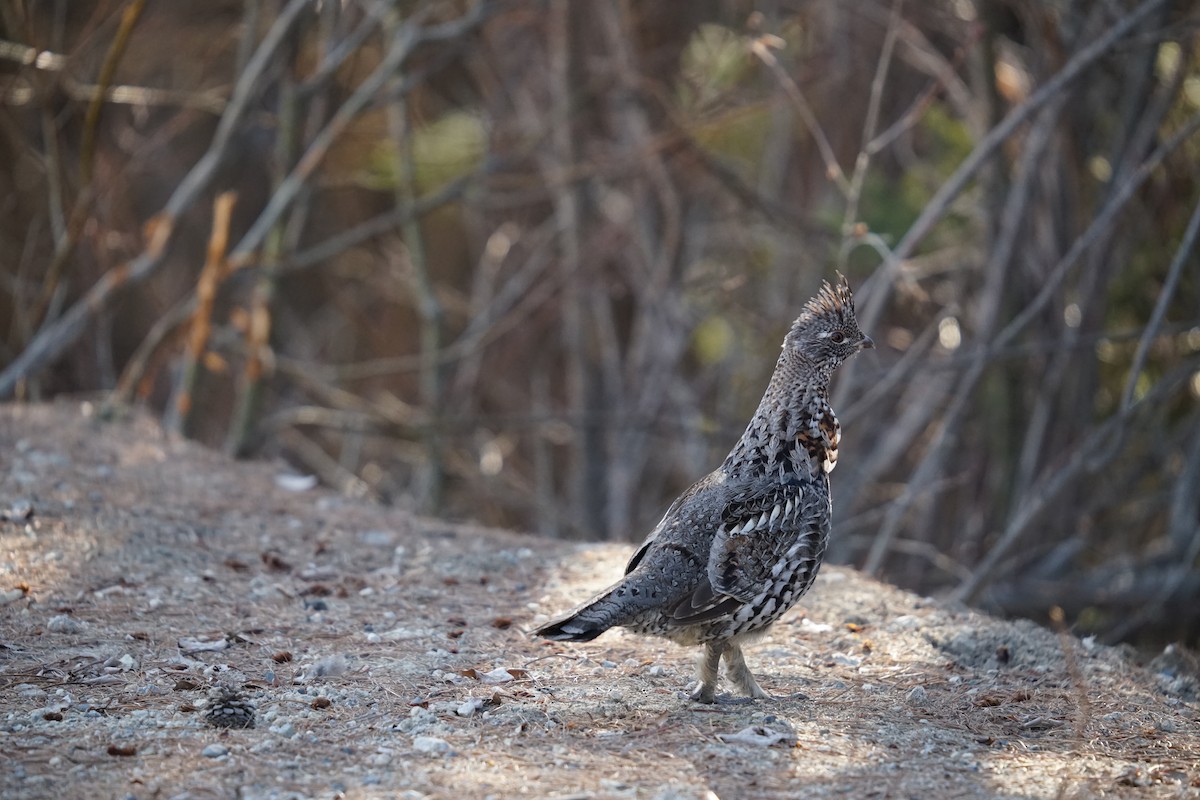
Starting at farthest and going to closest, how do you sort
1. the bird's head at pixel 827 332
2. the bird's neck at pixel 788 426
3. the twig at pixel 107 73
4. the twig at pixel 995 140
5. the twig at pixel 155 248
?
the twig at pixel 155 248, the twig at pixel 107 73, the twig at pixel 995 140, the bird's head at pixel 827 332, the bird's neck at pixel 788 426

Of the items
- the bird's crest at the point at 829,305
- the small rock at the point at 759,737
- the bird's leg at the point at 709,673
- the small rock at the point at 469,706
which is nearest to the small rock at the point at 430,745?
the small rock at the point at 469,706

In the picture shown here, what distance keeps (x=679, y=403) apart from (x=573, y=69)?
166 inches

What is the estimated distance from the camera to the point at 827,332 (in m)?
5.57

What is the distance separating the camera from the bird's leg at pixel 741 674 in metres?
4.96

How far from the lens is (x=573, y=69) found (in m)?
14.7

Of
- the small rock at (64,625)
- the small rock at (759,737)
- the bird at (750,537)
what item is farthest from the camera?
the small rock at (64,625)

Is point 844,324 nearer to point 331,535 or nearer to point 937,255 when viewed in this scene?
point 331,535

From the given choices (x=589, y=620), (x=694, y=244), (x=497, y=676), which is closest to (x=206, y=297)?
(x=497, y=676)

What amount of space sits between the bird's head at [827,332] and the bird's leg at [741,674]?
1.36 meters

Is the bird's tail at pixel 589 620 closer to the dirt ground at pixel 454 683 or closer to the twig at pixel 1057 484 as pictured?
the dirt ground at pixel 454 683

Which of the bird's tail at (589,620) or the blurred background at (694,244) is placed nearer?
the bird's tail at (589,620)

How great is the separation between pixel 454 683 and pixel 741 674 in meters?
1.14

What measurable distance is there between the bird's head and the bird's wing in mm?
604

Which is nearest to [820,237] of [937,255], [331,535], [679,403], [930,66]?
[937,255]
